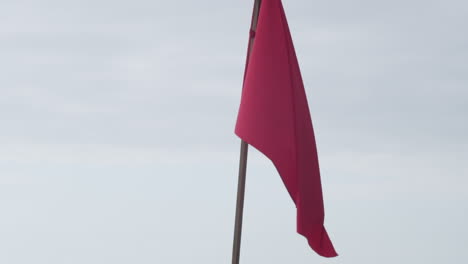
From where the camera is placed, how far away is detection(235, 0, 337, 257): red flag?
767cm

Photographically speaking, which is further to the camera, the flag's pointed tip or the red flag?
the flag's pointed tip

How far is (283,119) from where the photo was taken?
7781 millimetres

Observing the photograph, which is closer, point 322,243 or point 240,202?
point 240,202

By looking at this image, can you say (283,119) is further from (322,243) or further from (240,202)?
(322,243)

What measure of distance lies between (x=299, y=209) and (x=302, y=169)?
0.41m

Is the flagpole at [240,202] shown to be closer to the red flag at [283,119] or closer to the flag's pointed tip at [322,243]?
the red flag at [283,119]

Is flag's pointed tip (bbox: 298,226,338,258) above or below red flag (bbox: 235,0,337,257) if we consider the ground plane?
below

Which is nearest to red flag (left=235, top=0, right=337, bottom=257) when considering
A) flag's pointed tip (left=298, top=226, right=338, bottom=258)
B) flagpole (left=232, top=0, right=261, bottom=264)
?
flag's pointed tip (left=298, top=226, right=338, bottom=258)

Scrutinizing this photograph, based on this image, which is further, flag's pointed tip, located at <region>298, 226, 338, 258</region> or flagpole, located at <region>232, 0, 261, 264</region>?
flag's pointed tip, located at <region>298, 226, 338, 258</region>

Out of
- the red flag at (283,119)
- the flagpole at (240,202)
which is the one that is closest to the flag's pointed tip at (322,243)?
the red flag at (283,119)

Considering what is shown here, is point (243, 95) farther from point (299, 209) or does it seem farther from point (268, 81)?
point (299, 209)

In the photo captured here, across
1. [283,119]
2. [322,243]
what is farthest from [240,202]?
[322,243]

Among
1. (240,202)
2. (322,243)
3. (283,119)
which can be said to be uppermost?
(283,119)

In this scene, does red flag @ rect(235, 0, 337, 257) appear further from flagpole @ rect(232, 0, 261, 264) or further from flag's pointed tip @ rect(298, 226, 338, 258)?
flagpole @ rect(232, 0, 261, 264)
